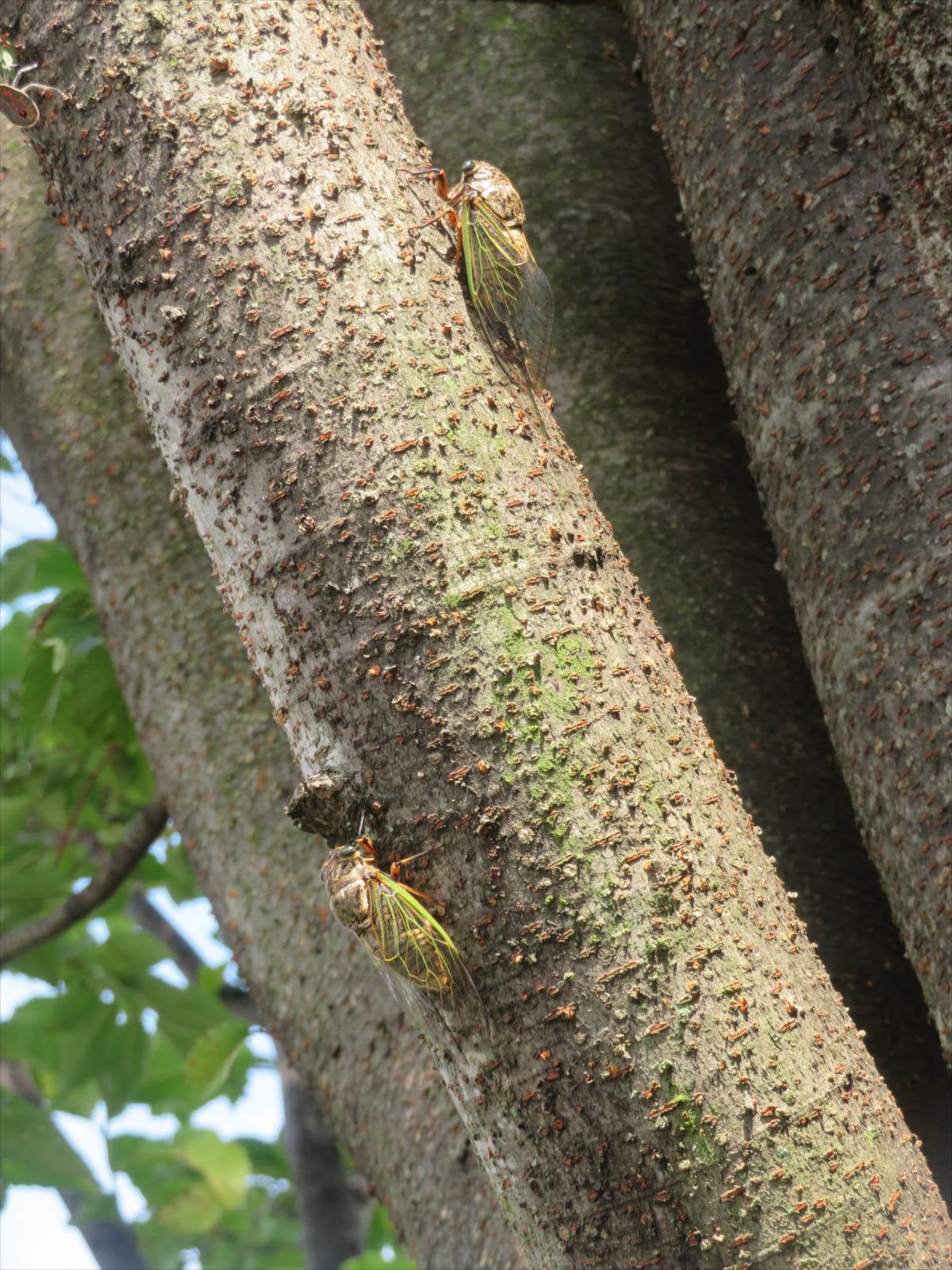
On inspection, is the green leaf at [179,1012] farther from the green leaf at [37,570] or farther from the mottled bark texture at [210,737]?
the green leaf at [37,570]

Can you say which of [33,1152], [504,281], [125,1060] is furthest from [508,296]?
[33,1152]

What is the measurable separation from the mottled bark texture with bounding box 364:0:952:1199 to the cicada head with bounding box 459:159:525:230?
1.55 ft

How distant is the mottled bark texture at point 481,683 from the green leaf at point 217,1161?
2415 millimetres

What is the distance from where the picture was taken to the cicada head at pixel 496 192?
50.5 inches

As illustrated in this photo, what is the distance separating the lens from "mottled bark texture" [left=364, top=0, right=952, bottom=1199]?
1.50 metres

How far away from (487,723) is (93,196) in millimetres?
605

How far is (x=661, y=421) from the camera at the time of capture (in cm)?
178

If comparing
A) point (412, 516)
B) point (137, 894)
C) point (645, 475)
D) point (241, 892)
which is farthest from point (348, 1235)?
point (412, 516)

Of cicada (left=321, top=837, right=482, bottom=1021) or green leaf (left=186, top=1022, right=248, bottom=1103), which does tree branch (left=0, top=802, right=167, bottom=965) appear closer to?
green leaf (left=186, top=1022, right=248, bottom=1103)

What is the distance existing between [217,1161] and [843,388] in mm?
2703

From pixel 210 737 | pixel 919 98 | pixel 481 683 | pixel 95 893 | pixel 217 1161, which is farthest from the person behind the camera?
pixel 217 1161

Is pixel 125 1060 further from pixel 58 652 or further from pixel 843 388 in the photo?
pixel 843 388

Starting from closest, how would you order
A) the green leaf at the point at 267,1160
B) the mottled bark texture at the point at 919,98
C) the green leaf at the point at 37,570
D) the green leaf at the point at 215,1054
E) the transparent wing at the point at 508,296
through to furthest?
1. the transparent wing at the point at 508,296
2. the mottled bark texture at the point at 919,98
3. the green leaf at the point at 215,1054
4. the green leaf at the point at 37,570
5. the green leaf at the point at 267,1160

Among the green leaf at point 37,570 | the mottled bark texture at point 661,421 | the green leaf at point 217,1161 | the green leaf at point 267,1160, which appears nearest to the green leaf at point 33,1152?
the green leaf at point 217,1161
